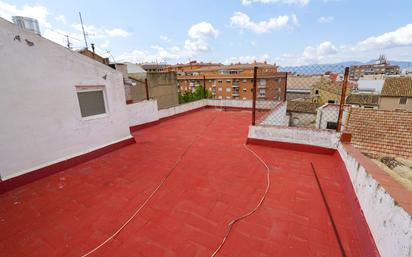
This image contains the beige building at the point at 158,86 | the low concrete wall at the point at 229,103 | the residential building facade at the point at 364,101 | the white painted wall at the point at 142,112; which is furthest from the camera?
the residential building facade at the point at 364,101

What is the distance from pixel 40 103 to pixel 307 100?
97.5 feet

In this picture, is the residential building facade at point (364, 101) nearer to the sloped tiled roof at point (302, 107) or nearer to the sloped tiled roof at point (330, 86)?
the sloped tiled roof at point (330, 86)

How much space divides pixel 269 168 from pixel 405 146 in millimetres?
8094

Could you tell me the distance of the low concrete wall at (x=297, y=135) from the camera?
4.11 metres

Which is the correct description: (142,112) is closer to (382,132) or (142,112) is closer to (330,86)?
(382,132)

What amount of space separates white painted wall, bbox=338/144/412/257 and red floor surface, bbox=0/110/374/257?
381 mm

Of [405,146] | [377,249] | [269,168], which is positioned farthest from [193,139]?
[405,146]

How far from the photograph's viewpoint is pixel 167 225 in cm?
239

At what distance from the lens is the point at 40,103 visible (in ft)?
11.1

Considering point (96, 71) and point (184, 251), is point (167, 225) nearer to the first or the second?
point (184, 251)

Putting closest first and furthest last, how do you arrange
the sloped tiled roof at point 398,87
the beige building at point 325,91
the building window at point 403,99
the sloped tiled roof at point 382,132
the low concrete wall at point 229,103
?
the sloped tiled roof at point 382,132
the low concrete wall at point 229,103
the building window at point 403,99
the sloped tiled roof at point 398,87
the beige building at point 325,91

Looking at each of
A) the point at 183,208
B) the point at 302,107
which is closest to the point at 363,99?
the point at 302,107

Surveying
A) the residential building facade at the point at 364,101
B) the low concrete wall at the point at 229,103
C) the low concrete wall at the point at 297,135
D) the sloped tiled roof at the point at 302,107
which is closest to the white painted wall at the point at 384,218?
the low concrete wall at the point at 297,135

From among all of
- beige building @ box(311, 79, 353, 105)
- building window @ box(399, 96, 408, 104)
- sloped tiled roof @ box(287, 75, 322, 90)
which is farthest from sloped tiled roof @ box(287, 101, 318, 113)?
building window @ box(399, 96, 408, 104)
